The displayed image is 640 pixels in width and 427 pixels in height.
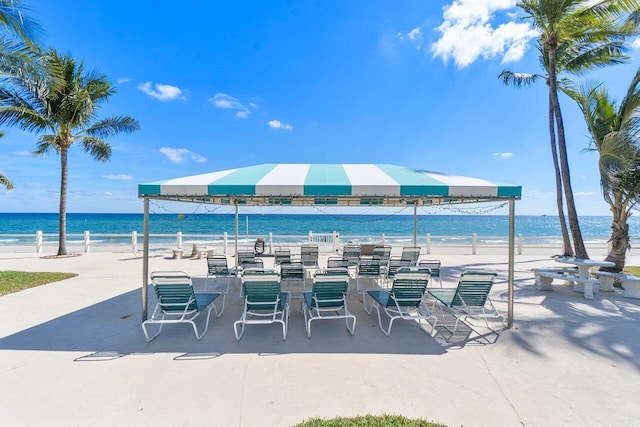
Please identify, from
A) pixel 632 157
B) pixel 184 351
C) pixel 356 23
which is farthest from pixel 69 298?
pixel 632 157

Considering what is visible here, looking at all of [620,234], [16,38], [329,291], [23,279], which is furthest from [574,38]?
[23,279]

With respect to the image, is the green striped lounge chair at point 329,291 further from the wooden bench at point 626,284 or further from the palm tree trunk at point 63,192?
the palm tree trunk at point 63,192

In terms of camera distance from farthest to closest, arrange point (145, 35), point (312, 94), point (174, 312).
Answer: point (312, 94) < point (145, 35) < point (174, 312)

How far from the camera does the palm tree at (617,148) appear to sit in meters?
6.04

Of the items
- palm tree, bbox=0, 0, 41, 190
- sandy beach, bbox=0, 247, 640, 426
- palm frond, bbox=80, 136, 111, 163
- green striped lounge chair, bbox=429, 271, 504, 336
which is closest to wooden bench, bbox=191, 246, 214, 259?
sandy beach, bbox=0, 247, 640, 426

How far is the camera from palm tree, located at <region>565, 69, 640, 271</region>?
6039 mm

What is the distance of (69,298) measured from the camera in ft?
17.7

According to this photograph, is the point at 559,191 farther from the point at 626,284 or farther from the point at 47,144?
the point at 47,144

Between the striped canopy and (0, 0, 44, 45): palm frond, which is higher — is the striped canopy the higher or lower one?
the lower one

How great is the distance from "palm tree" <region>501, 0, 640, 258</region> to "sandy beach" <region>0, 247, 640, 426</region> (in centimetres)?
415

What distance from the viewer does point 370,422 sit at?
6.78 feet

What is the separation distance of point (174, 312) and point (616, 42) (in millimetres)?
12661

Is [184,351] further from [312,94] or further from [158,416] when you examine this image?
[312,94]

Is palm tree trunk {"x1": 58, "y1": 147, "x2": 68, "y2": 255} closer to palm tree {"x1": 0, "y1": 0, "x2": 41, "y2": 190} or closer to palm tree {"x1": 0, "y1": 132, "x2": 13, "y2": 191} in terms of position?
palm tree {"x1": 0, "y1": 132, "x2": 13, "y2": 191}
